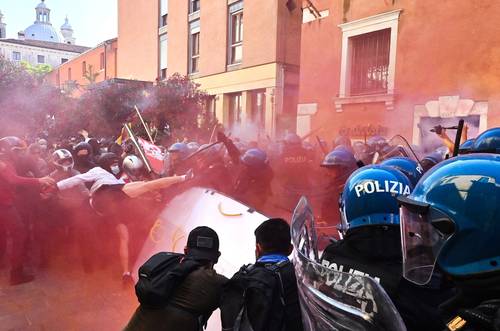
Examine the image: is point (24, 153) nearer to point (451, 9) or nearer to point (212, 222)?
point (212, 222)

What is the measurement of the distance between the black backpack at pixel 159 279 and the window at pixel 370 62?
8970mm

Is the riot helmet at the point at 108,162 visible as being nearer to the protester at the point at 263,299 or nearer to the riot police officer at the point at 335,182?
the riot police officer at the point at 335,182

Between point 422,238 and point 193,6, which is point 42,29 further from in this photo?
point 422,238

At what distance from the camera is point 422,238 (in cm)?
126

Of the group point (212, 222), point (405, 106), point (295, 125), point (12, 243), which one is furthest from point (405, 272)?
point (295, 125)

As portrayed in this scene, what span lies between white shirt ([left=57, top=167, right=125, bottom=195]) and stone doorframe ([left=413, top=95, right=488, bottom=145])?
→ 22.4 ft

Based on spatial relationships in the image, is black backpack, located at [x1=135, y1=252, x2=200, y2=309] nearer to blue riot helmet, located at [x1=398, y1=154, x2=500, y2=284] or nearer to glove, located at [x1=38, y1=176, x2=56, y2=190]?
blue riot helmet, located at [x1=398, y1=154, x2=500, y2=284]

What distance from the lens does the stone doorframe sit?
8.06 metres

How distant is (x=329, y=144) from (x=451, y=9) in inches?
163

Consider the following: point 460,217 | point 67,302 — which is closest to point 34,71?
point 67,302

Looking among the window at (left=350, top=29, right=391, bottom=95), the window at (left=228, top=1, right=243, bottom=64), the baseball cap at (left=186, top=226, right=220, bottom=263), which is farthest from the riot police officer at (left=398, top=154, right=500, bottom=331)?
the window at (left=228, top=1, right=243, bottom=64)

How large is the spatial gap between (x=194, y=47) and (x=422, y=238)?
18.2m

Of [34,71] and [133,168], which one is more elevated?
[34,71]

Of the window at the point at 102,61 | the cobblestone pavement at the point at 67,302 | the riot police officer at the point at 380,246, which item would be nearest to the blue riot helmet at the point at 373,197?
the riot police officer at the point at 380,246
